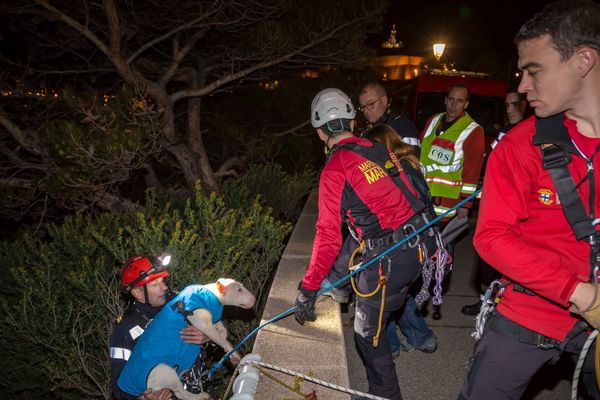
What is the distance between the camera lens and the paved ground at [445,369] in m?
3.29

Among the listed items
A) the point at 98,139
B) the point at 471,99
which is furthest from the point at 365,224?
the point at 471,99

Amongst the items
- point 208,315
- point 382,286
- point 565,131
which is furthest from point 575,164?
point 208,315

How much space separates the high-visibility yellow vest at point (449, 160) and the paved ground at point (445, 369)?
1276mm

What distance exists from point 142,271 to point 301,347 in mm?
1160

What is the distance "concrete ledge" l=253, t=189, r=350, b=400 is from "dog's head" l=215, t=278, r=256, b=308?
0.36 meters

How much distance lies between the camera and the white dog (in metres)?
2.55

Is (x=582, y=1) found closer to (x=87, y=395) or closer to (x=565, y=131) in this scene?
(x=565, y=131)

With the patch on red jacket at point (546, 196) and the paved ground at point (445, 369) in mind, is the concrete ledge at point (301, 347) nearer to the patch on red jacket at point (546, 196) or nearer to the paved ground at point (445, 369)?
the paved ground at point (445, 369)

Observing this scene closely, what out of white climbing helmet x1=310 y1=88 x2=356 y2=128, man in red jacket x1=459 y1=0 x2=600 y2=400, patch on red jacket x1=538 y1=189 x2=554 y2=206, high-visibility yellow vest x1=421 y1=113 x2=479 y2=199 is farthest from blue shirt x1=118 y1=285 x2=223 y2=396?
high-visibility yellow vest x1=421 y1=113 x2=479 y2=199

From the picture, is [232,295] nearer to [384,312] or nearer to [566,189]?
[384,312]

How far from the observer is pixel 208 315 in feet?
8.61

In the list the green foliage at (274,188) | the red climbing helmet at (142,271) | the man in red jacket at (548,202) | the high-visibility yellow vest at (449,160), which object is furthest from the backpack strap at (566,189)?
the green foliage at (274,188)

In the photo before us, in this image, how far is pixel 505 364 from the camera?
179 cm

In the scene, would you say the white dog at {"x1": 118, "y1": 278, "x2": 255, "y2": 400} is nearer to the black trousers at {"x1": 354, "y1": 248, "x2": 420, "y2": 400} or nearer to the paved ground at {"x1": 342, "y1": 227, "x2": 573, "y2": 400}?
the black trousers at {"x1": 354, "y1": 248, "x2": 420, "y2": 400}
